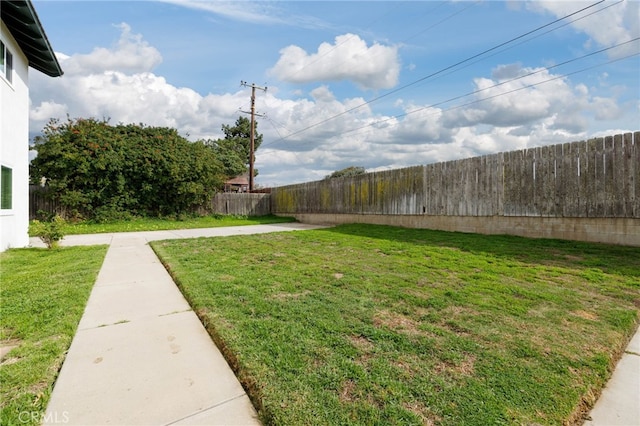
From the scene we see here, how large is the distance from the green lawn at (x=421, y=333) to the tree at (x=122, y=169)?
457 inches

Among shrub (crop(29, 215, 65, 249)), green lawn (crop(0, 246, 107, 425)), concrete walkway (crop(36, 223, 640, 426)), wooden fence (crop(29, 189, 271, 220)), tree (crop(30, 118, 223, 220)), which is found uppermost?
tree (crop(30, 118, 223, 220))

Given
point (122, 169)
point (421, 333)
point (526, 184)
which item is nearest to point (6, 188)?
point (122, 169)

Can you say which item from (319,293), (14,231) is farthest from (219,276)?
(14,231)

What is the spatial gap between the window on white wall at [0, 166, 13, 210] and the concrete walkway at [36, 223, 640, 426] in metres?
5.37

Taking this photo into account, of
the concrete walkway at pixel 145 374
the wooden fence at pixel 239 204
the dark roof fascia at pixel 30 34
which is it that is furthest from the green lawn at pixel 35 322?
the wooden fence at pixel 239 204

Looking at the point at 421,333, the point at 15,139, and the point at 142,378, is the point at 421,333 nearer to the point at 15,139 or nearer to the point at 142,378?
the point at 142,378

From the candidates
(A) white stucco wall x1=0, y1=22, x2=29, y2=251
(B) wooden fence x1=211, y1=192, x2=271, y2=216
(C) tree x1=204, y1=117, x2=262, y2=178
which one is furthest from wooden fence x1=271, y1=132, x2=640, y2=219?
(C) tree x1=204, y1=117, x2=262, y2=178

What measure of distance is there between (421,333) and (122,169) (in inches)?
620

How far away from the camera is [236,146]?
35344mm

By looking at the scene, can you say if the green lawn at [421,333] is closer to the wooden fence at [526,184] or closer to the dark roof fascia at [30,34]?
the wooden fence at [526,184]

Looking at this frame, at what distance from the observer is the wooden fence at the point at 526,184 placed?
5.80 meters

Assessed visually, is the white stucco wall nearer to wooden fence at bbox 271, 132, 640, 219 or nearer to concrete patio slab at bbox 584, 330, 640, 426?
concrete patio slab at bbox 584, 330, 640, 426

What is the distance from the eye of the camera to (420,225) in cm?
988

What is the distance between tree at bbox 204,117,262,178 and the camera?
3278 cm
